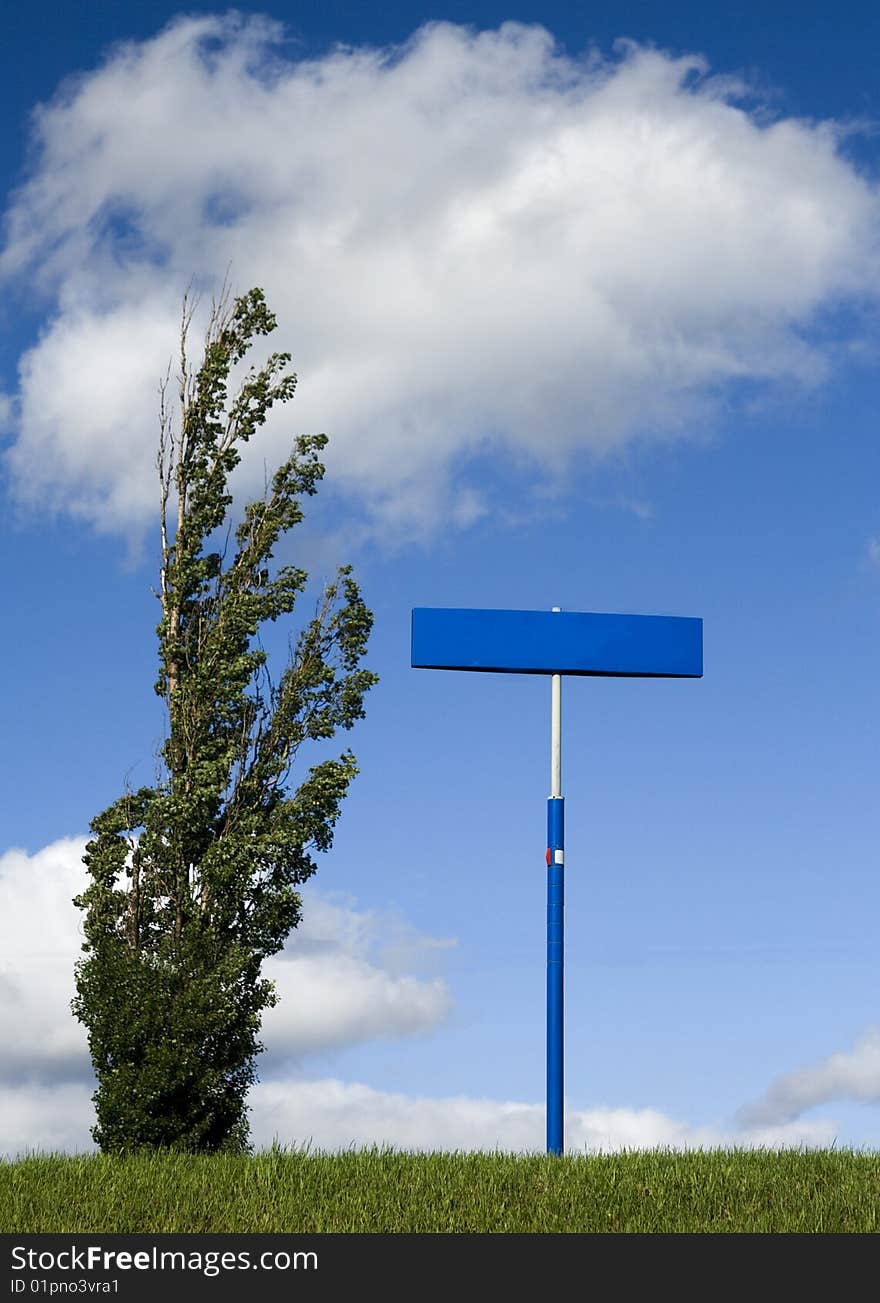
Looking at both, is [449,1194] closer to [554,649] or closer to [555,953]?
[555,953]

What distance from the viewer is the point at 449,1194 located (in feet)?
36.3

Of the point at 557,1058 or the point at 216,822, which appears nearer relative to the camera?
the point at 557,1058

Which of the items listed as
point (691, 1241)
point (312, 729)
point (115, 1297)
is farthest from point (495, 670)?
point (115, 1297)

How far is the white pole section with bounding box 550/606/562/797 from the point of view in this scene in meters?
14.8

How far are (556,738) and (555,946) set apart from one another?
222cm

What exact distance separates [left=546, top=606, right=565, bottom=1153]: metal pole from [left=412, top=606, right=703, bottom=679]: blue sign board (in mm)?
1100

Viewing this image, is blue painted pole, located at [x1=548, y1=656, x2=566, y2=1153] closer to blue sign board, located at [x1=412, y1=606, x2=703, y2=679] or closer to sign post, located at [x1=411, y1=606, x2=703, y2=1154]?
sign post, located at [x1=411, y1=606, x2=703, y2=1154]

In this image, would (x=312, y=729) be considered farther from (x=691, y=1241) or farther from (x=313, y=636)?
(x=691, y=1241)

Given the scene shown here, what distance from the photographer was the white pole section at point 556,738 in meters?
14.8

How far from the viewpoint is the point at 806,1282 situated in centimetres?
877

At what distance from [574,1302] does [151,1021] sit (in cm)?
861

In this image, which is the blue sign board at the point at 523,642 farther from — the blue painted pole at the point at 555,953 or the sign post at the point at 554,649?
the blue painted pole at the point at 555,953

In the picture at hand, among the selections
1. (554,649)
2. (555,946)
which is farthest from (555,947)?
(554,649)

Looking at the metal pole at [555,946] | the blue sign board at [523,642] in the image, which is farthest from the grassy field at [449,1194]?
the blue sign board at [523,642]
